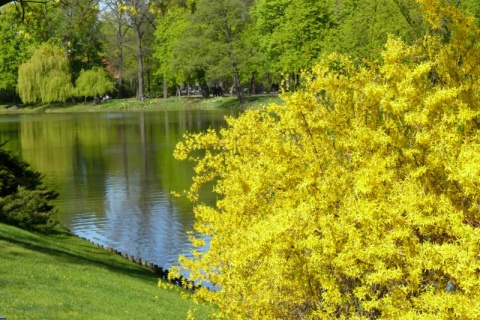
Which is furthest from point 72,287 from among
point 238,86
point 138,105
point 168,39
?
point 168,39

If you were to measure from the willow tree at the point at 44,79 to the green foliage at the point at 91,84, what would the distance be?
2.25 meters

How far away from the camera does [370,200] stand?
6668mm

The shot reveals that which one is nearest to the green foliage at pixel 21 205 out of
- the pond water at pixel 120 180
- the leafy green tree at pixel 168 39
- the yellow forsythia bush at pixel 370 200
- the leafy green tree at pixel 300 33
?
the pond water at pixel 120 180

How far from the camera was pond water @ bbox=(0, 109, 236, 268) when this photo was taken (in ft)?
75.8

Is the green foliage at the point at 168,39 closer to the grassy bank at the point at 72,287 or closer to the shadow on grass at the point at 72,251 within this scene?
the shadow on grass at the point at 72,251

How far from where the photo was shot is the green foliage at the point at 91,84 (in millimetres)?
94887

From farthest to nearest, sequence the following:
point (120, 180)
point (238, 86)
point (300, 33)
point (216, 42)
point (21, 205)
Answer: point (238, 86) → point (216, 42) → point (300, 33) → point (120, 180) → point (21, 205)

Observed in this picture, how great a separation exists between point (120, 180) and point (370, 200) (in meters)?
28.5

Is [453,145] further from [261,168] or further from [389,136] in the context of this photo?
[261,168]

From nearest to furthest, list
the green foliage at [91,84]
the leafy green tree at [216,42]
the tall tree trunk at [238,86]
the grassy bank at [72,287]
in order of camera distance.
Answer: the grassy bank at [72,287]
the leafy green tree at [216,42]
the tall tree trunk at [238,86]
the green foliage at [91,84]

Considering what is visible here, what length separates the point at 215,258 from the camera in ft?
29.8

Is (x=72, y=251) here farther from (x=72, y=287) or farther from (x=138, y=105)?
(x=138, y=105)

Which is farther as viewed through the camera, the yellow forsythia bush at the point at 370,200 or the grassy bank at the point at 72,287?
the grassy bank at the point at 72,287

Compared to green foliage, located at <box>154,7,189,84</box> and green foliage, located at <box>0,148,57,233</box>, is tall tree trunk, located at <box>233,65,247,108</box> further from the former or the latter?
green foliage, located at <box>0,148,57,233</box>
